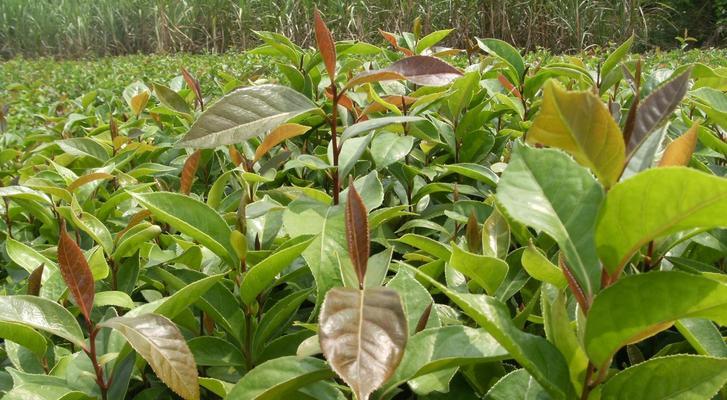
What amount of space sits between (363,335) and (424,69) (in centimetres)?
63

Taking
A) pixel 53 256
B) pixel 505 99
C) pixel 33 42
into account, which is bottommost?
pixel 33 42

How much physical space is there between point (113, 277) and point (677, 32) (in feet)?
52.8

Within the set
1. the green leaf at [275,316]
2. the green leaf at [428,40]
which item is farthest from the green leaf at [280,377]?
the green leaf at [428,40]

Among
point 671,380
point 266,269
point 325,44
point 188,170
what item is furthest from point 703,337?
point 188,170

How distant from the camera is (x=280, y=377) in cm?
72

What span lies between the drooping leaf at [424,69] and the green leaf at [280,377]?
56 cm

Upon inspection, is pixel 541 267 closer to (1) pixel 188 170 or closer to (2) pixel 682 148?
(2) pixel 682 148

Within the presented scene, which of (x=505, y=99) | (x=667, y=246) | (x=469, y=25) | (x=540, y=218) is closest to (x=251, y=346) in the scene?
(x=540, y=218)

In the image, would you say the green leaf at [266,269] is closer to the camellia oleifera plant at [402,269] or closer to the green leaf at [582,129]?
the camellia oleifera plant at [402,269]

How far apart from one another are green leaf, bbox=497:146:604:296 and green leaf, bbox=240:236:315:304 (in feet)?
0.94

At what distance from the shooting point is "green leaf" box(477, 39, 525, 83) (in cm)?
178

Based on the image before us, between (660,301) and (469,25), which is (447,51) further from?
(469,25)

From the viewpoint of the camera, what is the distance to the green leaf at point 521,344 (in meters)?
0.63

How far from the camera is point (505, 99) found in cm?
164
